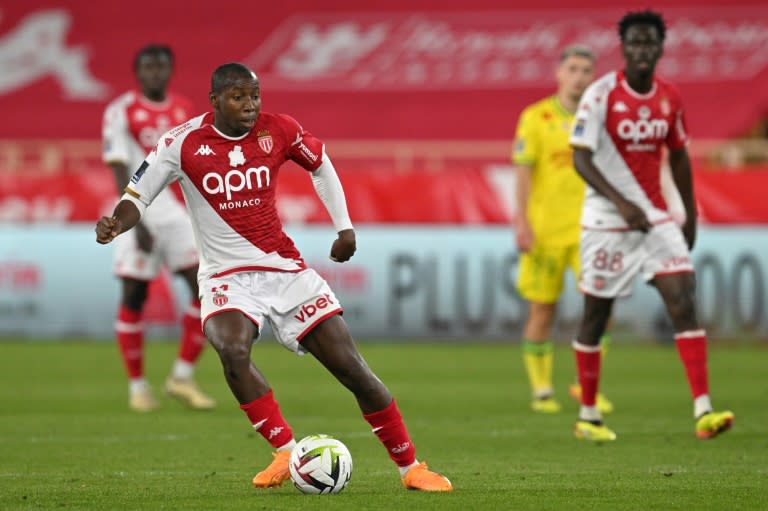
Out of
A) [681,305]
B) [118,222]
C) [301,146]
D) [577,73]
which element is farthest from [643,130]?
[118,222]

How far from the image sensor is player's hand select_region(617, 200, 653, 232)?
8.45m

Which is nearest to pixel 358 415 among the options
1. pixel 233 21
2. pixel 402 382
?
pixel 402 382

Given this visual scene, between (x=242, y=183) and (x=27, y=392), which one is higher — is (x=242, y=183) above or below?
above

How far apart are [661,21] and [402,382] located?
193 inches

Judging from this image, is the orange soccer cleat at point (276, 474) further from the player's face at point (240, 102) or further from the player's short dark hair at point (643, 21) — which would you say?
the player's short dark hair at point (643, 21)

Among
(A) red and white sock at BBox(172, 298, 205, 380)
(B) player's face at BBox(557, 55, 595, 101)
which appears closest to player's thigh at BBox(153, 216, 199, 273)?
(A) red and white sock at BBox(172, 298, 205, 380)

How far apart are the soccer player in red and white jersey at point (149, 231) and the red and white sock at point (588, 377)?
10.1 feet

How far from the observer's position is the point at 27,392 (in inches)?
460

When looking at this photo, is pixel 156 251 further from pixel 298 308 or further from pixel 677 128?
pixel 298 308

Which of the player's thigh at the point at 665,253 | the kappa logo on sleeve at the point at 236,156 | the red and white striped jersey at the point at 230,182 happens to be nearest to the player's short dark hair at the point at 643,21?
the player's thigh at the point at 665,253

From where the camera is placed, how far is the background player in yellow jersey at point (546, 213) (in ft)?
34.4

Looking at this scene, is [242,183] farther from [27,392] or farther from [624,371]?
[624,371]

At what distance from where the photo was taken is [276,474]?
6.52 m

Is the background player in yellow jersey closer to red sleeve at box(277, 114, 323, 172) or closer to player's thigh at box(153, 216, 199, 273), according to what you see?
player's thigh at box(153, 216, 199, 273)
